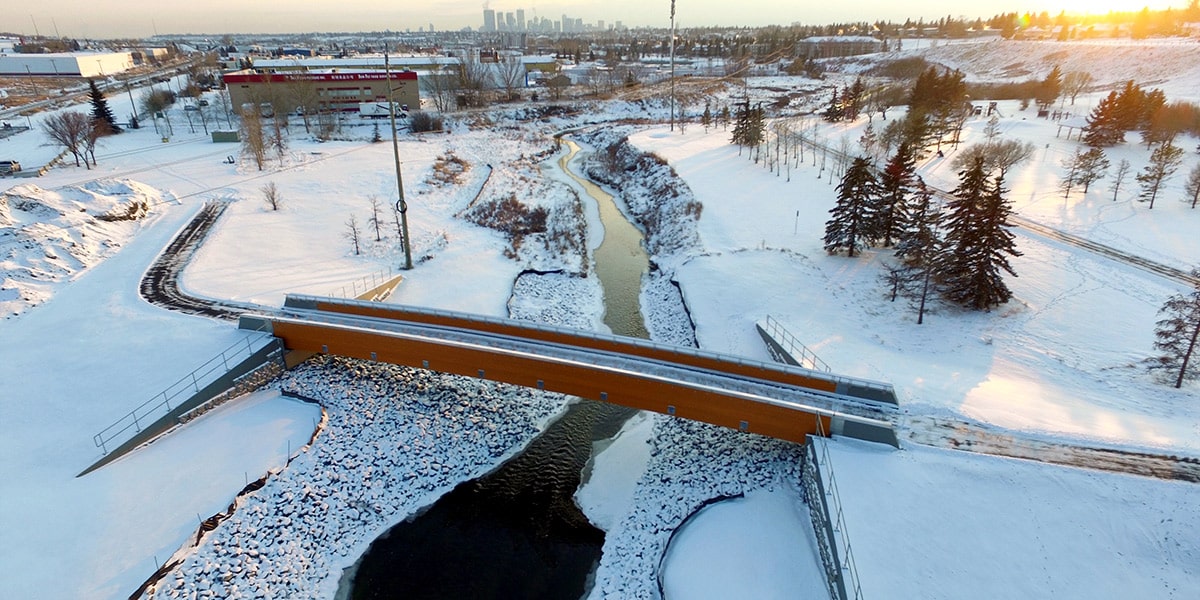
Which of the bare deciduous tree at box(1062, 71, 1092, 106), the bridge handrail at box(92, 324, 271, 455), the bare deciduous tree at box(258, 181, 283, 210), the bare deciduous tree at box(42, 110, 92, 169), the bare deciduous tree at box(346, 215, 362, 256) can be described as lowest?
the bridge handrail at box(92, 324, 271, 455)

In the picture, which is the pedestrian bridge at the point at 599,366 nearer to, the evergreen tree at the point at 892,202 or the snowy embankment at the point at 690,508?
the snowy embankment at the point at 690,508

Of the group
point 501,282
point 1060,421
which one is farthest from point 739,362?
point 501,282

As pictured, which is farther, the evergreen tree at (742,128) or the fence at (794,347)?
the evergreen tree at (742,128)

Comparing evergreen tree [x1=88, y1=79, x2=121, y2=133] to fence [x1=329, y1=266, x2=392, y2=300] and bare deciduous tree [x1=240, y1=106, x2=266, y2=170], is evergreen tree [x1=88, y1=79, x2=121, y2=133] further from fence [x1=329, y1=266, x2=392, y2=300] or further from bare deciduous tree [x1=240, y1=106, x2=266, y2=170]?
fence [x1=329, y1=266, x2=392, y2=300]

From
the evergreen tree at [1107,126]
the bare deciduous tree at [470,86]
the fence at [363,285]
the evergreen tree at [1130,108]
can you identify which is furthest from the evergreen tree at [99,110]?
the evergreen tree at [1130,108]

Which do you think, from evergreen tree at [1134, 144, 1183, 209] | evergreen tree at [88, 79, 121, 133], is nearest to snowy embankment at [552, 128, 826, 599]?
evergreen tree at [1134, 144, 1183, 209]

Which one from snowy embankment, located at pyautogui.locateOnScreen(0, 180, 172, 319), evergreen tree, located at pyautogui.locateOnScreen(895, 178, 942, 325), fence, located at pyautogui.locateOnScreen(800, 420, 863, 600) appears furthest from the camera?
evergreen tree, located at pyautogui.locateOnScreen(895, 178, 942, 325)
